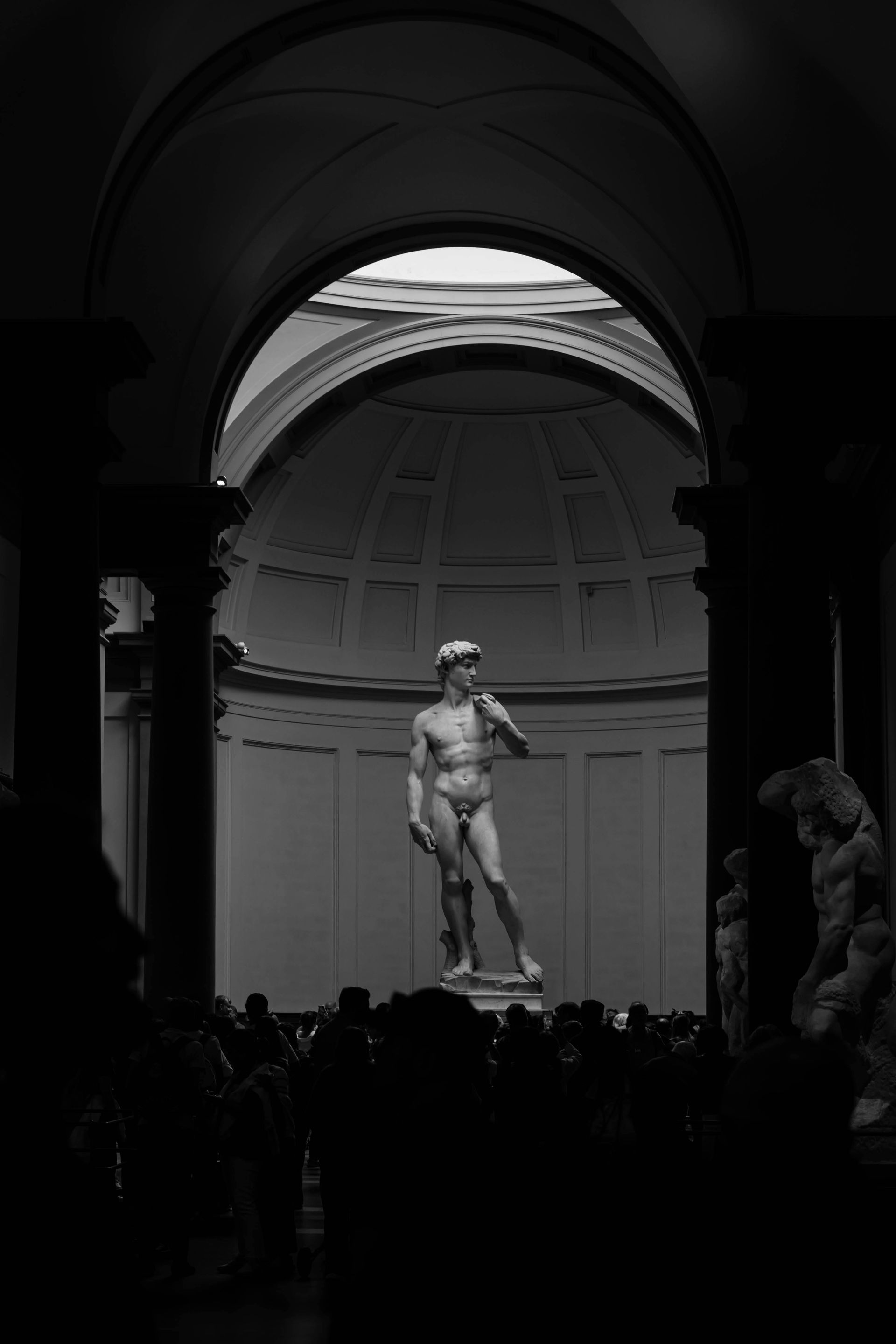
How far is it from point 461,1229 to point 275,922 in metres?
24.1

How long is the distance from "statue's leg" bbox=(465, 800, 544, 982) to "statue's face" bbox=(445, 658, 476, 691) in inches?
50.5

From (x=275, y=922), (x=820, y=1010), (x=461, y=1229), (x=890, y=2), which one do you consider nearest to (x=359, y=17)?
(x=890, y=2)

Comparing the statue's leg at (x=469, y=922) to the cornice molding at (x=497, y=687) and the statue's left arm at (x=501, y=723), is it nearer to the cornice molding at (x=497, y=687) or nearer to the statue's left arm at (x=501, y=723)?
the statue's left arm at (x=501, y=723)

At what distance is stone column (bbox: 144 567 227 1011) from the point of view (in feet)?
54.8

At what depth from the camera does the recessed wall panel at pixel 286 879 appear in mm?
25438

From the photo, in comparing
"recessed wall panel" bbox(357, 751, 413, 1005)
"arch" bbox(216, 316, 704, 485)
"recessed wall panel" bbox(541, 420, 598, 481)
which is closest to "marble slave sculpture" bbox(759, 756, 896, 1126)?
"arch" bbox(216, 316, 704, 485)

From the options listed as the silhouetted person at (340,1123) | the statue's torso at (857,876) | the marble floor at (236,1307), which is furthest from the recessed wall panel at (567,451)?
the silhouetted person at (340,1123)

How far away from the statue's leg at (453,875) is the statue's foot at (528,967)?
60cm

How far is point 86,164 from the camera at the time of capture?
1196cm

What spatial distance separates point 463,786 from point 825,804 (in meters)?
9.46

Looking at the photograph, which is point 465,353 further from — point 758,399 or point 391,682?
point 758,399

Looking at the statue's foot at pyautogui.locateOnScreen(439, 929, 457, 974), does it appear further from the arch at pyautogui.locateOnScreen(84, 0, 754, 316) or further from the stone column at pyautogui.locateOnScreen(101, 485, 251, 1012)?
the arch at pyautogui.locateOnScreen(84, 0, 754, 316)

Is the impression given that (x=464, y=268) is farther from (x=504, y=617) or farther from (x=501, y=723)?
(x=501, y=723)

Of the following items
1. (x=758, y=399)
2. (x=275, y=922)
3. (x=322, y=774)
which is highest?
(x=758, y=399)
